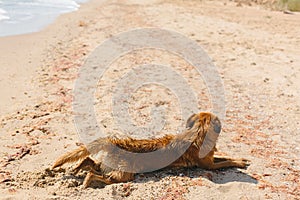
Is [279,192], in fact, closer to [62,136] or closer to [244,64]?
[62,136]

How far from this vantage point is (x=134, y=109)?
7012mm

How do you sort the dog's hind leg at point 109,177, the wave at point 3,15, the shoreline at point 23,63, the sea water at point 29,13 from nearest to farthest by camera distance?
the dog's hind leg at point 109,177
the shoreline at point 23,63
the sea water at point 29,13
the wave at point 3,15

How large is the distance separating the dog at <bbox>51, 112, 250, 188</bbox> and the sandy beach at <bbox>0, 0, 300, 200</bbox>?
126 millimetres

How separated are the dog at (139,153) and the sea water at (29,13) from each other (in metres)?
9.65

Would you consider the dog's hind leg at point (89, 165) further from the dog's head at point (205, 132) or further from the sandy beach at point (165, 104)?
the dog's head at point (205, 132)

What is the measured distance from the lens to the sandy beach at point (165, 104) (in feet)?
14.9

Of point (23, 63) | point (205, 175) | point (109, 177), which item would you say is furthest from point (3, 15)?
point (205, 175)

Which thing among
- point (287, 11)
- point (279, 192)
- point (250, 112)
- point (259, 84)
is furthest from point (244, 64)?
point (287, 11)

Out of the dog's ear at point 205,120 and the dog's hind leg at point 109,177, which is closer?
the dog's hind leg at point 109,177

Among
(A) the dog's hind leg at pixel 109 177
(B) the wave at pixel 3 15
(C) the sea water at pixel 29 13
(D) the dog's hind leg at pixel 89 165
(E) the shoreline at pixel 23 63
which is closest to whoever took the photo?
(A) the dog's hind leg at pixel 109 177

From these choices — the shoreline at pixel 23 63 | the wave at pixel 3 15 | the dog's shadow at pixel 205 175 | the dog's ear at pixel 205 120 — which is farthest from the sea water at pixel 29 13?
the dog's ear at pixel 205 120

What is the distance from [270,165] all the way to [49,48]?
792cm

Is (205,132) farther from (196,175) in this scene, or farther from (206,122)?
(196,175)

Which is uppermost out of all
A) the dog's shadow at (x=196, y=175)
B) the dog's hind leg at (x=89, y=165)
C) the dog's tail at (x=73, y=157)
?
the dog's tail at (x=73, y=157)
